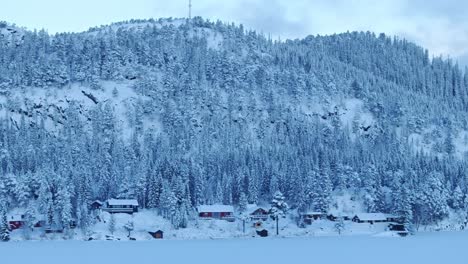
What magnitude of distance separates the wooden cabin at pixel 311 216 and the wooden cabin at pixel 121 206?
33764mm

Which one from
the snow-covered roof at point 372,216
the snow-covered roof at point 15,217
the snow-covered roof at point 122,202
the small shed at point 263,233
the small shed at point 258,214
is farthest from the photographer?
the snow-covered roof at point 372,216

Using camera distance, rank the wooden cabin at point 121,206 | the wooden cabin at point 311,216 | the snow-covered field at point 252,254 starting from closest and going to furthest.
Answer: the snow-covered field at point 252,254 < the wooden cabin at point 121,206 < the wooden cabin at point 311,216

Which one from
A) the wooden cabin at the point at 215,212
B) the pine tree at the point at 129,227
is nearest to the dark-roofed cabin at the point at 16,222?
the pine tree at the point at 129,227

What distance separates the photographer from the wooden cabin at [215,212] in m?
133

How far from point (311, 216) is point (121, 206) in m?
38.4

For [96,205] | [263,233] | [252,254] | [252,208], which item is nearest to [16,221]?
[96,205]

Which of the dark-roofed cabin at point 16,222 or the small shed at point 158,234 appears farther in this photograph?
the small shed at point 158,234

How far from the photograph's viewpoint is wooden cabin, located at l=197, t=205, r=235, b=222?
13325 centimetres

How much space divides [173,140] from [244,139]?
20121 millimetres

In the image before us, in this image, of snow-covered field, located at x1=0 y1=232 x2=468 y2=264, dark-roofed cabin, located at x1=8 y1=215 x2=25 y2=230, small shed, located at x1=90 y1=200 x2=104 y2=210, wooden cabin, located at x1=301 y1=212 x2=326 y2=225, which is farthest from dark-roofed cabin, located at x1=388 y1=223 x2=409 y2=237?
dark-roofed cabin, located at x1=8 y1=215 x2=25 y2=230

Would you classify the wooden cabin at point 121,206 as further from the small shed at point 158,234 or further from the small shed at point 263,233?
the small shed at point 263,233

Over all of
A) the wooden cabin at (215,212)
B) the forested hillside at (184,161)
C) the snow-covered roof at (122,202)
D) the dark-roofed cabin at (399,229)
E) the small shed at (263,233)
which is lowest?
the small shed at (263,233)

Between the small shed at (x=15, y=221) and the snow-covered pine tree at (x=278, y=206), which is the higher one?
the snow-covered pine tree at (x=278, y=206)

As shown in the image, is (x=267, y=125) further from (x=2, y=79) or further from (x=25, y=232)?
(x=25, y=232)
